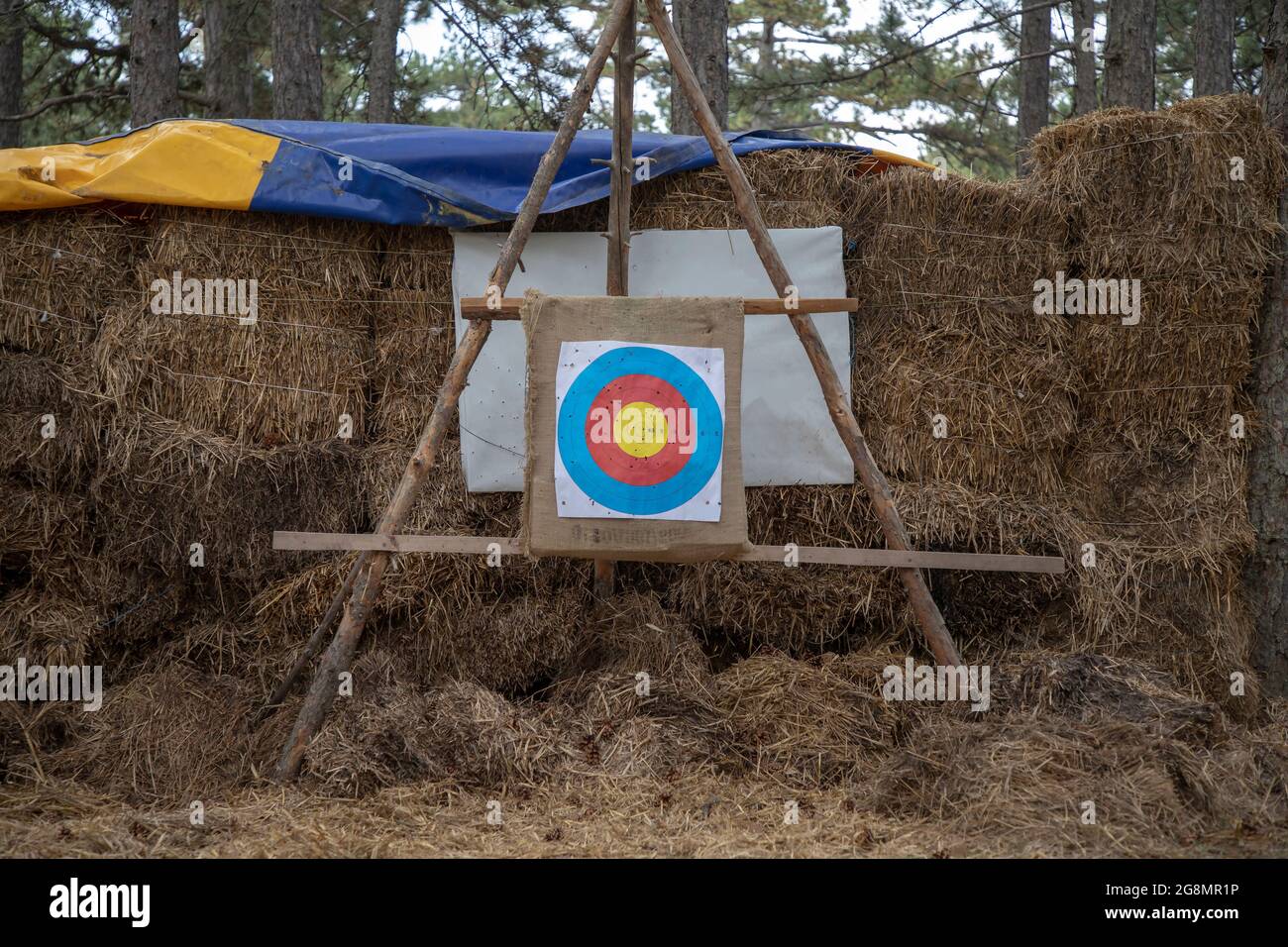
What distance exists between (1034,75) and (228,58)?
760 cm

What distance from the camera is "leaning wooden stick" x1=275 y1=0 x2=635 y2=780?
464 cm

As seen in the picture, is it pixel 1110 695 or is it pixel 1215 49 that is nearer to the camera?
pixel 1110 695

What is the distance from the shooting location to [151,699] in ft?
16.5

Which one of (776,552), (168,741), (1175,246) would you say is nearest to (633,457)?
(776,552)

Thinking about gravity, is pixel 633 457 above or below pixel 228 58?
below

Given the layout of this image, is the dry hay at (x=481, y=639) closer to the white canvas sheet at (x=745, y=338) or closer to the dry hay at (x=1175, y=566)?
the white canvas sheet at (x=745, y=338)

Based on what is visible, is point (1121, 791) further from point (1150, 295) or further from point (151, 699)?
point (151, 699)

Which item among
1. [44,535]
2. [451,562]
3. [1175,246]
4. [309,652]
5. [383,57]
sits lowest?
[309,652]

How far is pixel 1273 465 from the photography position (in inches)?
214

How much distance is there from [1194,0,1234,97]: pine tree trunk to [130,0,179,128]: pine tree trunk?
306 inches

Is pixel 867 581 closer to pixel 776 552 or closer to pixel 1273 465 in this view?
pixel 776 552

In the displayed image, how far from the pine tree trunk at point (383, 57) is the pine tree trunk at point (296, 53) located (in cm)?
162

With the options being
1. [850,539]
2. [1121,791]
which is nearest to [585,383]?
[850,539]

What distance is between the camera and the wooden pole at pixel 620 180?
5.07 m
